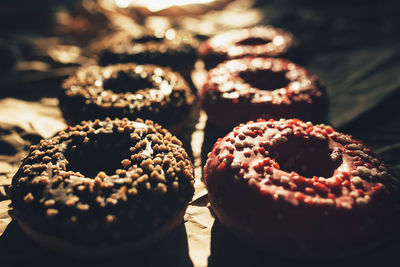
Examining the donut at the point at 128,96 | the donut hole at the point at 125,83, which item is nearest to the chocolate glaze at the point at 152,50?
the donut at the point at 128,96

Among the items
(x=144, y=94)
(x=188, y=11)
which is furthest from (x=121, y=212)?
(x=188, y=11)

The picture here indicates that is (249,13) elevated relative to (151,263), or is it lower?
elevated

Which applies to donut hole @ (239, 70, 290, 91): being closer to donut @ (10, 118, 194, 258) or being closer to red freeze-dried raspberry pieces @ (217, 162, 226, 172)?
donut @ (10, 118, 194, 258)

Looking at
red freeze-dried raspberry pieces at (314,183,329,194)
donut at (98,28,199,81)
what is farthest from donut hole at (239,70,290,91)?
red freeze-dried raspberry pieces at (314,183,329,194)

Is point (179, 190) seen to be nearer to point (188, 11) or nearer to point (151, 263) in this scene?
point (151, 263)

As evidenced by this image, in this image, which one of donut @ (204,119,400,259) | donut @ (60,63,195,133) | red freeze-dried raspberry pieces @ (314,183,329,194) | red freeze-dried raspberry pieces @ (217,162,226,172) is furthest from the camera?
donut @ (60,63,195,133)

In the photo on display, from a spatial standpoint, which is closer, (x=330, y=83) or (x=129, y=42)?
(x=330, y=83)
